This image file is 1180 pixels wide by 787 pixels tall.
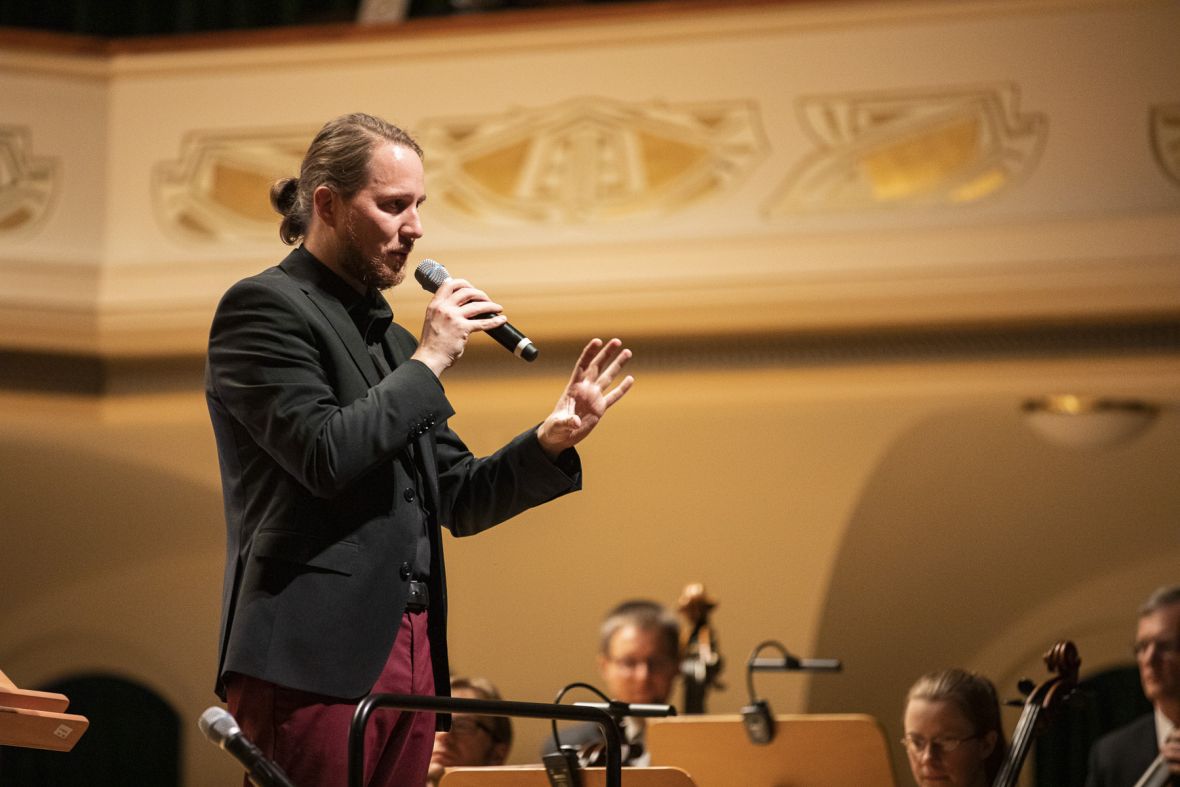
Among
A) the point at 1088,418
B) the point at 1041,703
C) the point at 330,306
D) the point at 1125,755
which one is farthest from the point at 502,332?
the point at 1088,418

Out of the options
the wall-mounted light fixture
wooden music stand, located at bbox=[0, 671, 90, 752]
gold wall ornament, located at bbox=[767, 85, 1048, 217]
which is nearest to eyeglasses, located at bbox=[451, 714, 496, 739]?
wooden music stand, located at bbox=[0, 671, 90, 752]

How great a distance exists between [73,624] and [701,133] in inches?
189

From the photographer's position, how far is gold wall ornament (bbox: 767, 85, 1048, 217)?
6.13 m

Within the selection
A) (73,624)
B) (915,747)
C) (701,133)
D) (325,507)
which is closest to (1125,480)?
(701,133)

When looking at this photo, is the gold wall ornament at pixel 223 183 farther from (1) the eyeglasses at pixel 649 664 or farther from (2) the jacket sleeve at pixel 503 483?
(2) the jacket sleeve at pixel 503 483

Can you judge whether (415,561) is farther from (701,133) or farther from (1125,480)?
(1125,480)

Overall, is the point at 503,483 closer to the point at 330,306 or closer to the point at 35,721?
the point at 330,306

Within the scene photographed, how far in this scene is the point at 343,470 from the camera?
1.92 m

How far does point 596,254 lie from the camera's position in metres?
6.44

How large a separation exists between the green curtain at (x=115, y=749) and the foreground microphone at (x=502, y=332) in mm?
7402

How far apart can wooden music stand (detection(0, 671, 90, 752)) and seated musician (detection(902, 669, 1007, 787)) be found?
2.06 meters

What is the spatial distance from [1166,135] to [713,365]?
2049mm

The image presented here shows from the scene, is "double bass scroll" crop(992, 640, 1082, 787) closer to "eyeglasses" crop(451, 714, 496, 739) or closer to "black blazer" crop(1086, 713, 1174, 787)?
"eyeglasses" crop(451, 714, 496, 739)

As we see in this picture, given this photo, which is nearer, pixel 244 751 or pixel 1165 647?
pixel 244 751
